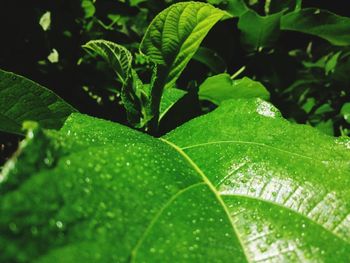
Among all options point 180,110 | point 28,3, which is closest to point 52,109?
point 180,110

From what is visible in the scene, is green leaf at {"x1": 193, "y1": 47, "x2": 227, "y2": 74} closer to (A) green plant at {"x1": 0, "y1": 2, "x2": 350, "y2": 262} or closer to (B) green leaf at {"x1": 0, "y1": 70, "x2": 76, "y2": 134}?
(A) green plant at {"x1": 0, "y1": 2, "x2": 350, "y2": 262}

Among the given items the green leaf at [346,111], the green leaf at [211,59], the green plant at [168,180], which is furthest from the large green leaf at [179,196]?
the green leaf at [346,111]

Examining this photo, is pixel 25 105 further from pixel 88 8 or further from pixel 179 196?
pixel 88 8

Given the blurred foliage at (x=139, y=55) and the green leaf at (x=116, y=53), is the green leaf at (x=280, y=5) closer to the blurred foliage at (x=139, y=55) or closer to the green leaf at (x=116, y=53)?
the blurred foliage at (x=139, y=55)

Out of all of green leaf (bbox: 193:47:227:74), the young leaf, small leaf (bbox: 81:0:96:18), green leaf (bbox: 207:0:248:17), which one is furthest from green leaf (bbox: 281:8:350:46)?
small leaf (bbox: 81:0:96:18)

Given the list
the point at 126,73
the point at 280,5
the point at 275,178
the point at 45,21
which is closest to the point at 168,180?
the point at 275,178
